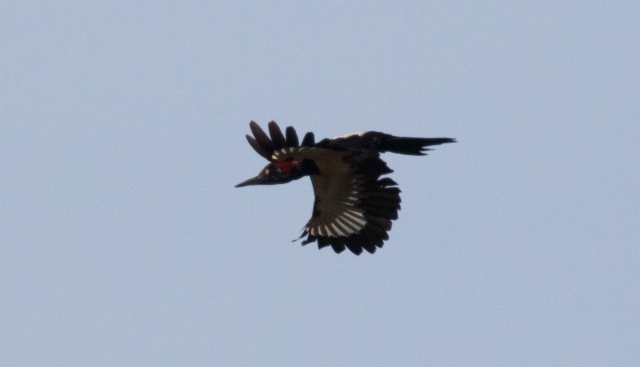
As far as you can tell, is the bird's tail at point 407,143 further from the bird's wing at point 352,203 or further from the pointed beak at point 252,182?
the pointed beak at point 252,182

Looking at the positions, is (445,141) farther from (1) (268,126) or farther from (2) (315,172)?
(1) (268,126)

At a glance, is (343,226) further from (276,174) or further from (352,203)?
(276,174)

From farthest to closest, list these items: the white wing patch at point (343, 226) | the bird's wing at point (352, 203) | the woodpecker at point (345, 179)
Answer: the white wing patch at point (343, 226) → the bird's wing at point (352, 203) → the woodpecker at point (345, 179)

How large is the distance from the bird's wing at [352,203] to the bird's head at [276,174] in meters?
0.28

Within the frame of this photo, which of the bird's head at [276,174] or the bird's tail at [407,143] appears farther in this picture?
the bird's tail at [407,143]

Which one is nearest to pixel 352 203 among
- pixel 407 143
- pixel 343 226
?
pixel 343 226

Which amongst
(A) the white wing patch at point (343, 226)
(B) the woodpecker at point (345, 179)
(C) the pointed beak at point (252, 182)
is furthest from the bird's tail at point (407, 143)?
(C) the pointed beak at point (252, 182)

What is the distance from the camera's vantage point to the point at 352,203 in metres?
14.5

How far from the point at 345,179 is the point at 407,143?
85 cm

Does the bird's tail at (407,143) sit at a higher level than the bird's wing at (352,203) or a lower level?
higher

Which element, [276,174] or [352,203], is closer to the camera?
[276,174]

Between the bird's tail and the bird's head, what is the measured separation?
43.0 inches

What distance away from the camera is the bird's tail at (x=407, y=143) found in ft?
46.0

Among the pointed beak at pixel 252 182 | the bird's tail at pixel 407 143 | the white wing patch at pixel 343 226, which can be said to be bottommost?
the white wing patch at pixel 343 226
